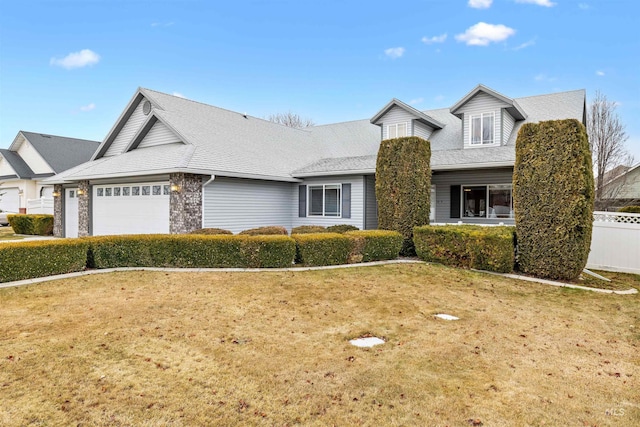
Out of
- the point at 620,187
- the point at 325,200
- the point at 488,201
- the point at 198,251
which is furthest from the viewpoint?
the point at 620,187

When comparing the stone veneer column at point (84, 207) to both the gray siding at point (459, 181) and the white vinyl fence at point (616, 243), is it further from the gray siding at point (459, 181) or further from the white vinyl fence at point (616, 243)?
the white vinyl fence at point (616, 243)

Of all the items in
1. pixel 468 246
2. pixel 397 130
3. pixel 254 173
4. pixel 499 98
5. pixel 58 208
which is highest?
pixel 499 98

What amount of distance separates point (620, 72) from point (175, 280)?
23.5m

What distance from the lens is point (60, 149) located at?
28469 mm

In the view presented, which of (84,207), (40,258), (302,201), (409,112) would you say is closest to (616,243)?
(409,112)

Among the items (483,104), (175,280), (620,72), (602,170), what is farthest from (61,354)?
(620,72)

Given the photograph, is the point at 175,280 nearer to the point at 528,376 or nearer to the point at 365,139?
the point at 528,376

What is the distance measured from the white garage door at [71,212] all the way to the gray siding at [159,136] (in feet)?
14.9

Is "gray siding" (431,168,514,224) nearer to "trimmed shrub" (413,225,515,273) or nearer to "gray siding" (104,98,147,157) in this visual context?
"trimmed shrub" (413,225,515,273)

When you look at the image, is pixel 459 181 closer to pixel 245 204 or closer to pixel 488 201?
pixel 488 201

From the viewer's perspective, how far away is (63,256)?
27.3ft

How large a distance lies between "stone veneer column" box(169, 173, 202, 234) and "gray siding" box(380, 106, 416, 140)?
8.56 m

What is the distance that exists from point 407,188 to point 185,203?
290 inches

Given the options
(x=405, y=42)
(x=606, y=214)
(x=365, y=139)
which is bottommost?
(x=606, y=214)
